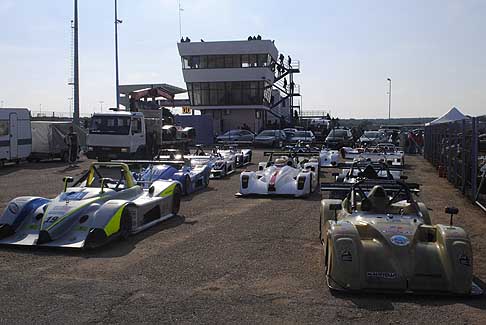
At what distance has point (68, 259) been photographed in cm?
844

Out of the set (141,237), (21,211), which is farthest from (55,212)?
(141,237)

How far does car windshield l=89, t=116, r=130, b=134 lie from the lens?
85.2ft

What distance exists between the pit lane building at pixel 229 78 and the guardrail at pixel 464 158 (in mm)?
37790

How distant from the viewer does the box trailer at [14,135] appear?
A: 82.7 ft

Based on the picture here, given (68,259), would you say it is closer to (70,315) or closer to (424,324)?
(70,315)

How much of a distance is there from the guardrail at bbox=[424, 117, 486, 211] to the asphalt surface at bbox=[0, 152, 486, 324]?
3166 mm

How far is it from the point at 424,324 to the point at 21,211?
693 cm

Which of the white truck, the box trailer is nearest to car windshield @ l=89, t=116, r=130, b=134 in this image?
the white truck

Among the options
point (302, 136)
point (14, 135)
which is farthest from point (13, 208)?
point (302, 136)

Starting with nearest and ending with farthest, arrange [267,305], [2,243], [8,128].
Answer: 1. [267,305]
2. [2,243]
3. [8,128]

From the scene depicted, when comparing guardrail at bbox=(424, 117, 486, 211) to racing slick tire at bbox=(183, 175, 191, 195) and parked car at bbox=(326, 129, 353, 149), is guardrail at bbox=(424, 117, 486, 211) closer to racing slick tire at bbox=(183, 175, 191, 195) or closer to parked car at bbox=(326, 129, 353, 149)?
racing slick tire at bbox=(183, 175, 191, 195)

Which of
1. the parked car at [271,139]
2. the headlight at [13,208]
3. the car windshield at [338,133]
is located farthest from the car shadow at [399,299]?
the parked car at [271,139]

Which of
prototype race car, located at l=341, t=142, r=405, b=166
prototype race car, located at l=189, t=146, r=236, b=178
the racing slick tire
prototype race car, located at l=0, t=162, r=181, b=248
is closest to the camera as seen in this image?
prototype race car, located at l=0, t=162, r=181, b=248

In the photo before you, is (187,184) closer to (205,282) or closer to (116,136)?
(205,282)
